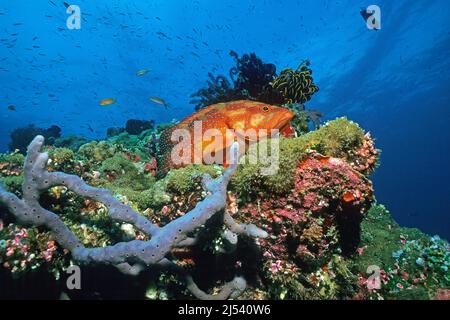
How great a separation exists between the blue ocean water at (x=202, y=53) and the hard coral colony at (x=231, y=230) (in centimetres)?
2079

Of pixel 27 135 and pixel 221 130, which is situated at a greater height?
pixel 27 135

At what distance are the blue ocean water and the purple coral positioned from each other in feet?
68.5

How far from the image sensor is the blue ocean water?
34031mm

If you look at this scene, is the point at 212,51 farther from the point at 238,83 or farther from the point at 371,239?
the point at 371,239

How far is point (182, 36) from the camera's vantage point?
43.7m

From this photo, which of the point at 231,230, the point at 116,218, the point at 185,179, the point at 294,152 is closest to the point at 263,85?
the point at 294,152

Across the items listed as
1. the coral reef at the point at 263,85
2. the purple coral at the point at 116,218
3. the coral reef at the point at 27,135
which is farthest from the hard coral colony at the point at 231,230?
the coral reef at the point at 27,135

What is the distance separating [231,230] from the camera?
136 inches

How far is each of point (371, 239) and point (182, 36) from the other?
45.2 meters

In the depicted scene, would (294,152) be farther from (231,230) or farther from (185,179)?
(185,179)

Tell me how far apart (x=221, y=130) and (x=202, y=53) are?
4594 cm

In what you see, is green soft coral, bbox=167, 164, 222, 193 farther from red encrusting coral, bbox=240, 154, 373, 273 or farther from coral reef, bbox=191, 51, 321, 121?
coral reef, bbox=191, 51, 321, 121

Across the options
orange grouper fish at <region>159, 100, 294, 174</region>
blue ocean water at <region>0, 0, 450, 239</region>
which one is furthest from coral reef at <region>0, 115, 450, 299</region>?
blue ocean water at <region>0, 0, 450, 239</region>

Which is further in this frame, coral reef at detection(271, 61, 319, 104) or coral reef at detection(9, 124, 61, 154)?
coral reef at detection(9, 124, 61, 154)
